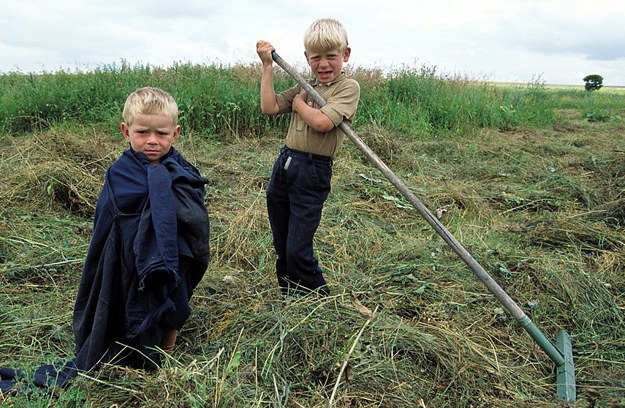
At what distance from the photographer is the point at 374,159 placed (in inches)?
87.0

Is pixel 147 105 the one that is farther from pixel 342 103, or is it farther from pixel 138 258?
pixel 342 103

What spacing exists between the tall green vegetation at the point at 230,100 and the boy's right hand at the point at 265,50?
438cm

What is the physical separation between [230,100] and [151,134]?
5.22 metres

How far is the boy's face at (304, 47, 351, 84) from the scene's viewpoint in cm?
229

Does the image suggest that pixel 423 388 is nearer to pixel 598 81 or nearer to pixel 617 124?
pixel 617 124

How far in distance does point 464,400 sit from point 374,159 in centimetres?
121

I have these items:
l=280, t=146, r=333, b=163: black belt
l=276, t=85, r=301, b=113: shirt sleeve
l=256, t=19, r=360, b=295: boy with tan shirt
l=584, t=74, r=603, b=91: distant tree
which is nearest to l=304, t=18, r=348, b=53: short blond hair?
l=256, t=19, r=360, b=295: boy with tan shirt

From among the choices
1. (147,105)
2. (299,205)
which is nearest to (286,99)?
(299,205)

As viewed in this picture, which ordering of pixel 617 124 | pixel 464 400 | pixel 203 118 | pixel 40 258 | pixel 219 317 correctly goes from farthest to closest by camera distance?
pixel 617 124, pixel 203 118, pixel 40 258, pixel 219 317, pixel 464 400

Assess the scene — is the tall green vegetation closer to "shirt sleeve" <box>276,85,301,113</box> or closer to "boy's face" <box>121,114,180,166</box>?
"shirt sleeve" <box>276,85,301,113</box>

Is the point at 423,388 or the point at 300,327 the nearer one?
the point at 423,388

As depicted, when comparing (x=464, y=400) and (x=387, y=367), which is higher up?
(x=387, y=367)

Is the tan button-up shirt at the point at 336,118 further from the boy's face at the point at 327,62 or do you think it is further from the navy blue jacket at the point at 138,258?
the navy blue jacket at the point at 138,258

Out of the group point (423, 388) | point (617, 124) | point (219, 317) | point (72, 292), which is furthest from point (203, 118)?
point (617, 124)
